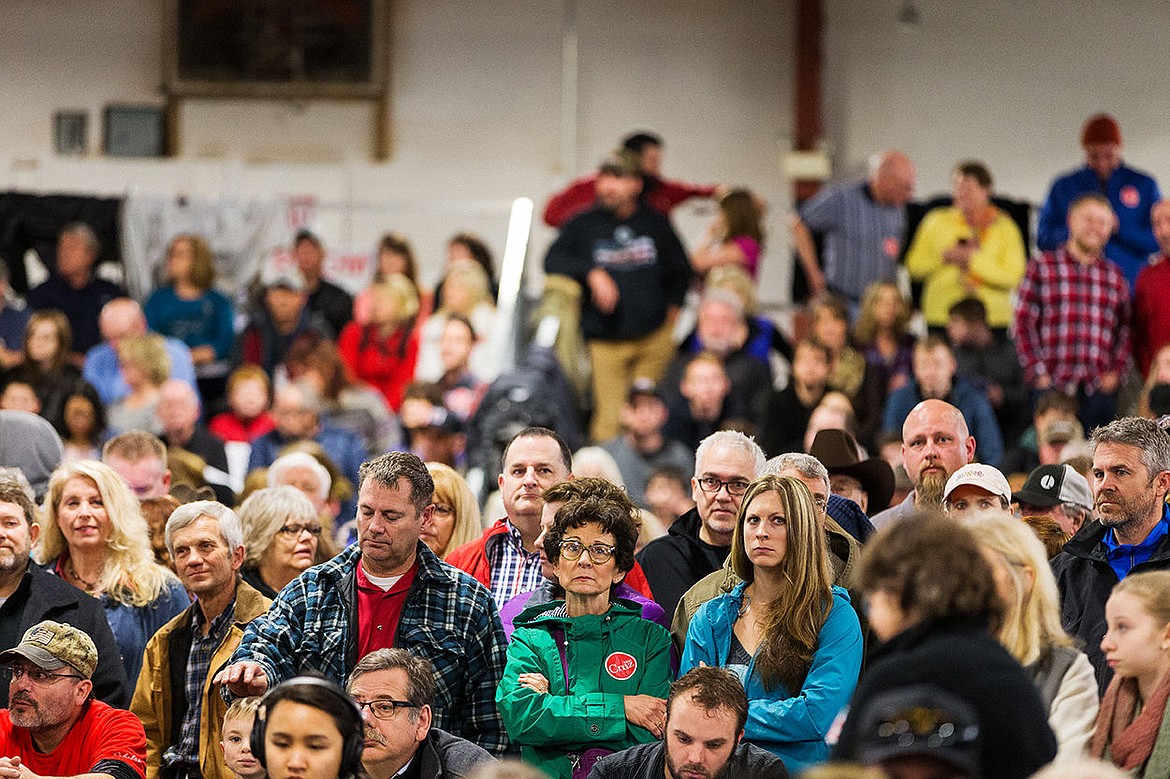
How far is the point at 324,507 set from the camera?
7.20 meters

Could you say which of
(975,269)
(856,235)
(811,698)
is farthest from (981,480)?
(856,235)

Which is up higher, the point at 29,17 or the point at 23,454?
the point at 29,17

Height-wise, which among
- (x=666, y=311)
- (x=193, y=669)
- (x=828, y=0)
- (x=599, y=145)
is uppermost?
(x=828, y=0)

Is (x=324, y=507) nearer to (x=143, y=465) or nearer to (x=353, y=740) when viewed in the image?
(x=143, y=465)

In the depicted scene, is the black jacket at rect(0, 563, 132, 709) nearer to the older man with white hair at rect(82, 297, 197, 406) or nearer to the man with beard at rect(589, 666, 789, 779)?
the man with beard at rect(589, 666, 789, 779)

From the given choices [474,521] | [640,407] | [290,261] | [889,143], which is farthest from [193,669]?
[889,143]

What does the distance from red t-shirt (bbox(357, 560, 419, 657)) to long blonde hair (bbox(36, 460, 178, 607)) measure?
1054 millimetres

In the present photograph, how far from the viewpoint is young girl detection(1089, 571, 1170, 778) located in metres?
4.34

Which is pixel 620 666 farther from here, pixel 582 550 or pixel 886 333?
pixel 886 333

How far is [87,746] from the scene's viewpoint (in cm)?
515

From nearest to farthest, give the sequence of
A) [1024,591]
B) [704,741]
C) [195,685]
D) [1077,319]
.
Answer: [1024,591] < [704,741] < [195,685] < [1077,319]

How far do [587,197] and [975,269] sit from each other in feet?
7.80

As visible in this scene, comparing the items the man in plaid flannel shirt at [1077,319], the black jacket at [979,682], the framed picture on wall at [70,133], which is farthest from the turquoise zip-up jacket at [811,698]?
the framed picture on wall at [70,133]

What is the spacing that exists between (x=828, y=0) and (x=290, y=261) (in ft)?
16.9
